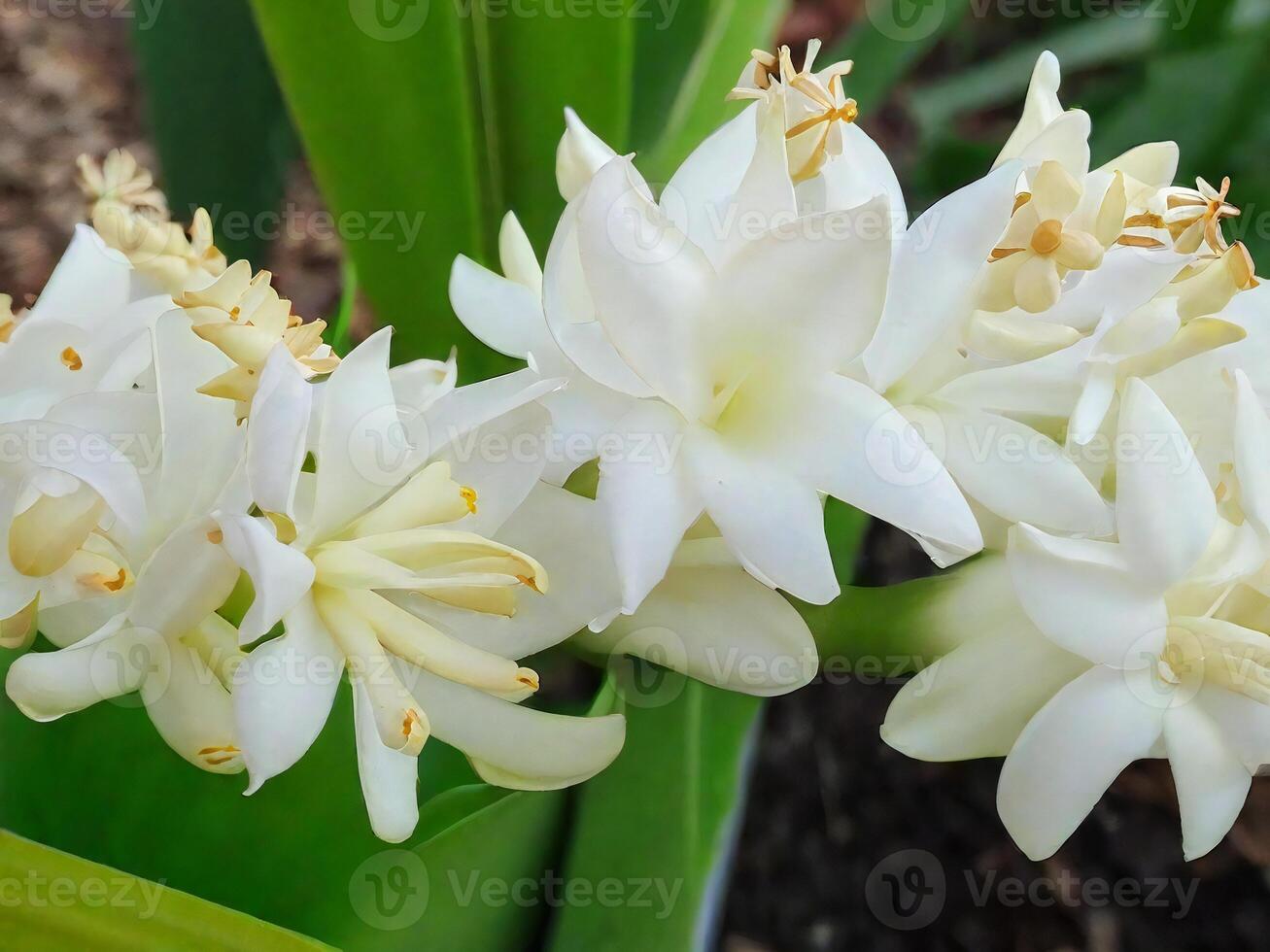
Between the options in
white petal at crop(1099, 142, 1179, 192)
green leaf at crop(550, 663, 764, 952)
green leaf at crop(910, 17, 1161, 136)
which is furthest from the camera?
green leaf at crop(910, 17, 1161, 136)

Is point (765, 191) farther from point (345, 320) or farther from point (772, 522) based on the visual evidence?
point (345, 320)

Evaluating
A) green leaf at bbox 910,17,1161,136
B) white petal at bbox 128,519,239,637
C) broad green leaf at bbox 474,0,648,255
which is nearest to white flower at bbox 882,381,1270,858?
white petal at bbox 128,519,239,637

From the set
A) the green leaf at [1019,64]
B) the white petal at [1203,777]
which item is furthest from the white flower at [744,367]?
the green leaf at [1019,64]

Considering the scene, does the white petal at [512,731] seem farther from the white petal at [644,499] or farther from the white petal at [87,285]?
the white petal at [87,285]

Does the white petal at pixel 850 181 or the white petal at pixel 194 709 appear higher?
the white petal at pixel 850 181

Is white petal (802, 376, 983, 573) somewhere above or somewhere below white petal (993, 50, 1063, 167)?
below

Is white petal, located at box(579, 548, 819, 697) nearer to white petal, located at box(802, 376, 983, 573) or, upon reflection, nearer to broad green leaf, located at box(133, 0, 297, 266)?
white petal, located at box(802, 376, 983, 573)
